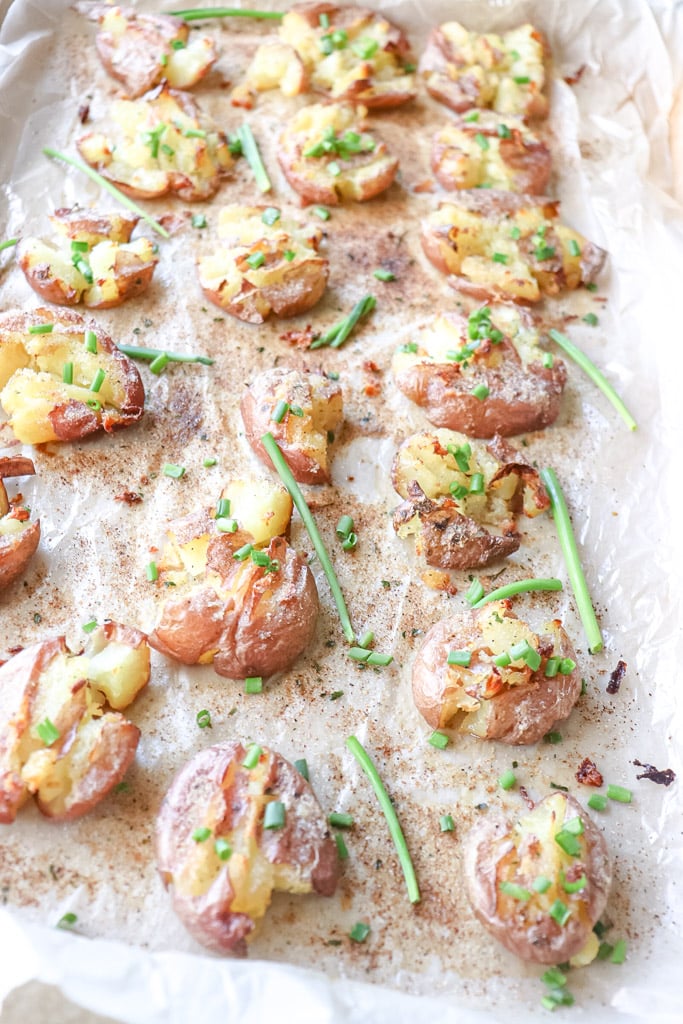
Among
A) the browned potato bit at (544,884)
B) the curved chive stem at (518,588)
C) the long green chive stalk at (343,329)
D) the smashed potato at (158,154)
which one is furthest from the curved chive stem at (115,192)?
the browned potato bit at (544,884)

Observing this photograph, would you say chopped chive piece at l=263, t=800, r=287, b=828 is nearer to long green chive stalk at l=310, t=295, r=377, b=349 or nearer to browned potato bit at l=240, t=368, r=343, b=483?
browned potato bit at l=240, t=368, r=343, b=483

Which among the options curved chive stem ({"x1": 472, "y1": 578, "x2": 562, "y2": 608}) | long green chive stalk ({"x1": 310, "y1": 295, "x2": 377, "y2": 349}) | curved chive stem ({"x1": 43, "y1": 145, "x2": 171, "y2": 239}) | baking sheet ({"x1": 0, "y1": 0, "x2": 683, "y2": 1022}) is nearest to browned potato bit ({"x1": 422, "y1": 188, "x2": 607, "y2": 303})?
baking sheet ({"x1": 0, "y1": 0, "x2": 683, "y2": 1022})

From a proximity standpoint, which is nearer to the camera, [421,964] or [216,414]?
[421,964]

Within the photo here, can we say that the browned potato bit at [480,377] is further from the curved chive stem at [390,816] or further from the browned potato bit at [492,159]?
the curved chive stem at [390,816]

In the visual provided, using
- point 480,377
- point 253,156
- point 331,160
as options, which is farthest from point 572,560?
point 253,156

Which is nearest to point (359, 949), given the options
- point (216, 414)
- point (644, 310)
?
point (216, 414)

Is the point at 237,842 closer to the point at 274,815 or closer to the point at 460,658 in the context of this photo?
the point at 274,815

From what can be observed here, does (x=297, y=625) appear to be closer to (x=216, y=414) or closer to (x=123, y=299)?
(x=216, y=414)
